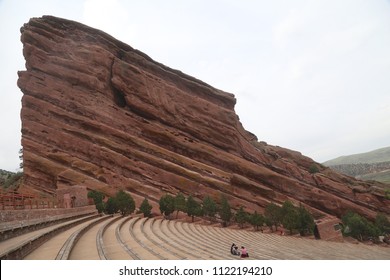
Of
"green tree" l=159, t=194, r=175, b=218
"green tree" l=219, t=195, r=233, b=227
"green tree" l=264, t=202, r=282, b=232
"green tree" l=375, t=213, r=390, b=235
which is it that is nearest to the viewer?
"green tree" l=159, t=194, r=175, b=218

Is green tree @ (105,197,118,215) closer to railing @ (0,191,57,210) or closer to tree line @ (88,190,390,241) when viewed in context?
tree line @ (88,190,390,241)

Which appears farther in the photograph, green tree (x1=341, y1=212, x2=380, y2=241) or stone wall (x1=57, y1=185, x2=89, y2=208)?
green tree (x1=341, y1=212, x2=380, y2=241)

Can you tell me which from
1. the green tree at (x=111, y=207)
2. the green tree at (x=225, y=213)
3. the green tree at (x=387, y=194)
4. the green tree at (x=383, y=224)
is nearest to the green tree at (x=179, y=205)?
the green tree at (x=225, y=213)

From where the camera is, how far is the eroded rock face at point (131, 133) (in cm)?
4016

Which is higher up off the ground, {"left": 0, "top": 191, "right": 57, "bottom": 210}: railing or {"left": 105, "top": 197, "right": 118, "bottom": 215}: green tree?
{"left": 0, "top": 191, "right": 57, "bottom": 210}: railing

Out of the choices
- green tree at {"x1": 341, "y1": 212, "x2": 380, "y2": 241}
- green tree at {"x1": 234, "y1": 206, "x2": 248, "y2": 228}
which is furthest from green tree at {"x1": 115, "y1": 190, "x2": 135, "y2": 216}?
green tree at {"x1": 341, "y1": 212, "x2": 380, "y2": 241}

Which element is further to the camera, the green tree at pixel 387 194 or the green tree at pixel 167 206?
the green tree at pixel 387 194

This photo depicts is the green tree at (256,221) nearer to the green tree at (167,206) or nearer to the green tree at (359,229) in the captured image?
the green tree at (167,206)

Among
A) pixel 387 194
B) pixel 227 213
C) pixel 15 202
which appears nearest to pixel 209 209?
pixel 227 213

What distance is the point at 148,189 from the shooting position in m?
40.5

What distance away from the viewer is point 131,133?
148 feet

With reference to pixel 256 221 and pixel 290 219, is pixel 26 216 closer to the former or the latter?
pixel 256 221

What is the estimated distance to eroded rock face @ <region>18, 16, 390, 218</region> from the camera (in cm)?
4016

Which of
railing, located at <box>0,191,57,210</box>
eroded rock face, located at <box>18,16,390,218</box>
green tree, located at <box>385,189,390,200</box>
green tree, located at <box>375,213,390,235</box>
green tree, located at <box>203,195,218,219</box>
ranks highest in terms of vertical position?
eroded rock face, located at <box>18,16,390,218</box>
